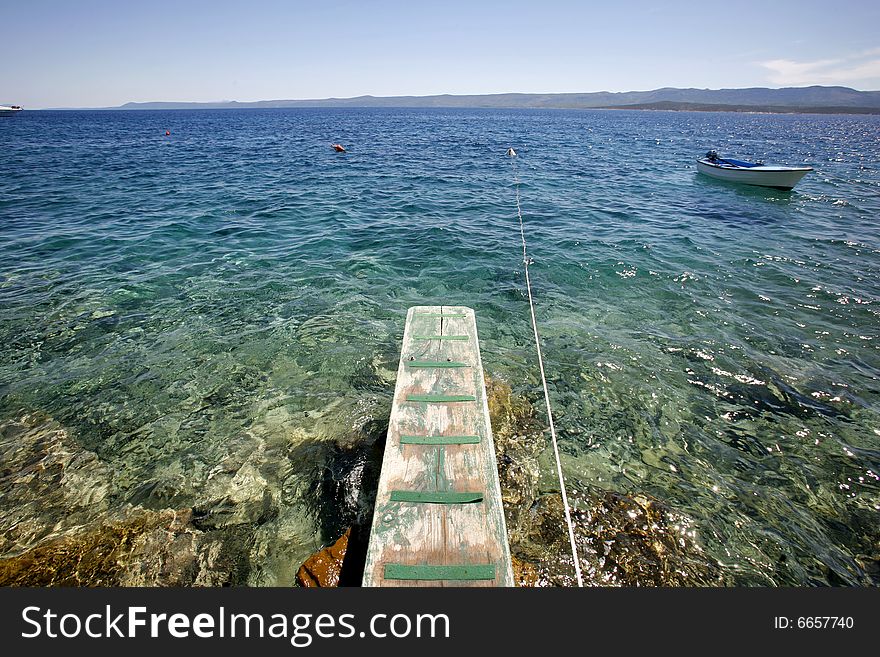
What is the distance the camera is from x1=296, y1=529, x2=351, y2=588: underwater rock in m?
4.44

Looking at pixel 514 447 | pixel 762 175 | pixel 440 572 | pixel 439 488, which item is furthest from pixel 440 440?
pixel 762 175

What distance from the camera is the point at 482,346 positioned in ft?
30.5

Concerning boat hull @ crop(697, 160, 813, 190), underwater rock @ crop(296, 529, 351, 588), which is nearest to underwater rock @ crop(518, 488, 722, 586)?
underwater rock @ crop(296, 529, 351, 588)

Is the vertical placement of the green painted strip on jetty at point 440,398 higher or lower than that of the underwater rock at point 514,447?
higher

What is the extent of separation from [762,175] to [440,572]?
101 feet

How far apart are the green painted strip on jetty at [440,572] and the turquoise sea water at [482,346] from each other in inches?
90.3

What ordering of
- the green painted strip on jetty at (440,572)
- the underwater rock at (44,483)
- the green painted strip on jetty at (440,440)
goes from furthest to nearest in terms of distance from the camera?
1. the underwater rock at (44,483)
2. the green painted strip on jetty at (440,440)
3. the green painted strip on jetty at (440,572)

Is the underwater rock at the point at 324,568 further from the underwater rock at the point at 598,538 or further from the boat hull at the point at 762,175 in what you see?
the boat hull at the point at 762,175

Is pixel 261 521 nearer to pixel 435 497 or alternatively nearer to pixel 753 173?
pixel 435 497

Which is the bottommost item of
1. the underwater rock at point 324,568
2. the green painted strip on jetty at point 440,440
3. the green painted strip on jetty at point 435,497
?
the underwater rock at point 324,568

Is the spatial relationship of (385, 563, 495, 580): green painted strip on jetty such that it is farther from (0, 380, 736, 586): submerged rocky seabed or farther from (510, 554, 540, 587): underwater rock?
(0, 380, 736, 586): submerged rocky seabed

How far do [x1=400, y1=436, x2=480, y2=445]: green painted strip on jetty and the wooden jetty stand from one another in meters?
0.01

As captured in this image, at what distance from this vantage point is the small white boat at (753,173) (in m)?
22.8

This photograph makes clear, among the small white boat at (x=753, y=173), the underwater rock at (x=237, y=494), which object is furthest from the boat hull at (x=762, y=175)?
the underwater rock at (x=237, y=494)
